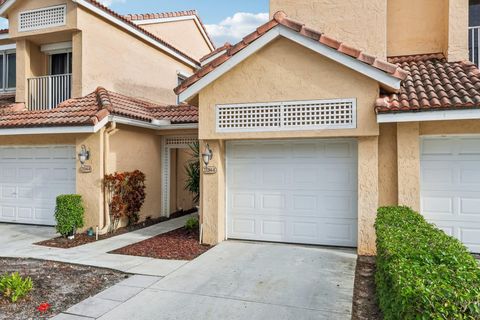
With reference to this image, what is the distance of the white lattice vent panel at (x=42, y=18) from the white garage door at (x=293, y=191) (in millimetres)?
8964

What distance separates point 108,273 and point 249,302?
3.47 meters

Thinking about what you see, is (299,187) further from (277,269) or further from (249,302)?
(249,302)

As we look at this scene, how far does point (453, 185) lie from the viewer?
905 centimetres

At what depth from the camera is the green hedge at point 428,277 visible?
9.45 feet

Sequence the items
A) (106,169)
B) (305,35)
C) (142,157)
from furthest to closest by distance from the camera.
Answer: (142,157), (106,169), (305,35)

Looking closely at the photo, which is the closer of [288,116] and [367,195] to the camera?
[367,195]

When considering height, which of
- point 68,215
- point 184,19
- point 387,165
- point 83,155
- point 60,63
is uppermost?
point 184,19

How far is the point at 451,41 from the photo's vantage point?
35.1 feet

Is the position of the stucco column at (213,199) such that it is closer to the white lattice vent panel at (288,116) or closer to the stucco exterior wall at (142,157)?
the white lattice vent panel at (288,116)

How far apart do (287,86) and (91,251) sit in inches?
276

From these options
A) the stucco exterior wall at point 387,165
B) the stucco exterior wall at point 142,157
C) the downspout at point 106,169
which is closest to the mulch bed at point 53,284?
the downspout at point 106,169

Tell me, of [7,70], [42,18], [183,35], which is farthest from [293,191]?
[183,35]

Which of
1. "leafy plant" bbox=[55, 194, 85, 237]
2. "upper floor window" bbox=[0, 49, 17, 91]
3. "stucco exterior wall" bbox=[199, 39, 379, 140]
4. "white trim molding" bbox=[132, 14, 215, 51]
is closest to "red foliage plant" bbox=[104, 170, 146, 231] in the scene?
"leafy plant" bbox=[55, 194, 85, 237]

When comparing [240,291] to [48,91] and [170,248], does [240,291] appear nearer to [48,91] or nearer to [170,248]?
[170,248]
